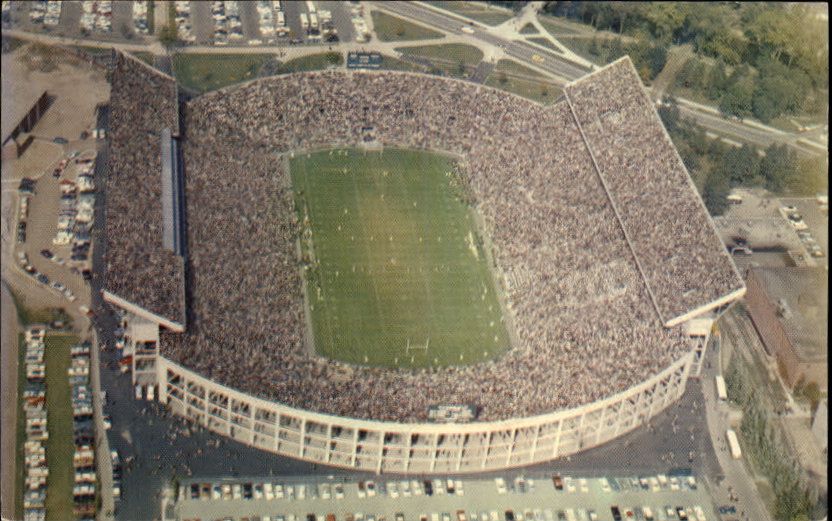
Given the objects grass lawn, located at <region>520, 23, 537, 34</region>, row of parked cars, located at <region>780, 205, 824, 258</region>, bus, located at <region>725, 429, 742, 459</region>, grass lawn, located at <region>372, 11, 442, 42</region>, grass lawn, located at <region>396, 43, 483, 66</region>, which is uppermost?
bus, located at <region>725, 429, 742, 459</region>

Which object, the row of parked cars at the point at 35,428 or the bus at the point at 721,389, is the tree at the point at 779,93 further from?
the row of parked cars at the point at 35,428

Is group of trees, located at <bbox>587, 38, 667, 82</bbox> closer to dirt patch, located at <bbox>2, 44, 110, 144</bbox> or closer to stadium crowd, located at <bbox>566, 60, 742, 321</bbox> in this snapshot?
stadium crowd, located at <bbox>566, 60, 742, 321</bbox>

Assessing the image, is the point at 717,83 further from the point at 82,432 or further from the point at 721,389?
the point at 82,432

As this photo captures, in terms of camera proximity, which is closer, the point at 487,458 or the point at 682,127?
the point at 487,458

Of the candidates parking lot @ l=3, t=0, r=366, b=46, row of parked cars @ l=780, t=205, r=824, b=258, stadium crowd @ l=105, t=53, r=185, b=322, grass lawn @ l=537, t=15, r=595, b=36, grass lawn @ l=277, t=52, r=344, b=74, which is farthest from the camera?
grass lawn @ l=537, t=15, r=595, b=36

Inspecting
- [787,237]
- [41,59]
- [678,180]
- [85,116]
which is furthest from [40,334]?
[787,237]

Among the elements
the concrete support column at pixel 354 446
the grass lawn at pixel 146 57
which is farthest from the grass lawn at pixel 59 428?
the grass lawn at pixel 146 57

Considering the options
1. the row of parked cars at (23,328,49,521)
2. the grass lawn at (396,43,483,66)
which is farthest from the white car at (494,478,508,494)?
the grass lawn at (396,43,483,66)

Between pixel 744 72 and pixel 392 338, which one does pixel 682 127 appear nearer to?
pixel 744 72
